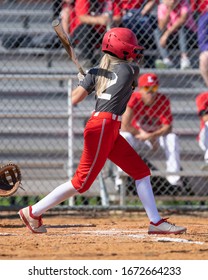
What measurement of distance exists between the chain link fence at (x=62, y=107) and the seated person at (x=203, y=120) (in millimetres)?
325

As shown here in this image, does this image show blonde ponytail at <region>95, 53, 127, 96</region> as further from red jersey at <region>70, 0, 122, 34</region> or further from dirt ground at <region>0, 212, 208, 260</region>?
red jersey at <region>70, 0, 122, 34</region>

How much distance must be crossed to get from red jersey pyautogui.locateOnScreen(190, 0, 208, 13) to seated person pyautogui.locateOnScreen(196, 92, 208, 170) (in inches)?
48.3

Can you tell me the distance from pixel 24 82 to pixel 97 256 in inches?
217

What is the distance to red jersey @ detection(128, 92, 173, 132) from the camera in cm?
1040

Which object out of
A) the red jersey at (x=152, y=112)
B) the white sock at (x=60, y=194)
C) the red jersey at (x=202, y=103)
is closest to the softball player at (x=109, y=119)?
the white sock at (x=60, y=194)

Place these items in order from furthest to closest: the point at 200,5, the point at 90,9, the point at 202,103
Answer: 1. the point at 200,5
2. the point at 90,9
3. the point at 202,103

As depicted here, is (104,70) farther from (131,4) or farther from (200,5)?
(200,5)

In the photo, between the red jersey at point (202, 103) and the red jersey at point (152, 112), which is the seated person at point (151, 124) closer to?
the red jersey at point (152, 112)

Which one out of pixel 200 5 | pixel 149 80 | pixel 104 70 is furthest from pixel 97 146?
pixel 200 5

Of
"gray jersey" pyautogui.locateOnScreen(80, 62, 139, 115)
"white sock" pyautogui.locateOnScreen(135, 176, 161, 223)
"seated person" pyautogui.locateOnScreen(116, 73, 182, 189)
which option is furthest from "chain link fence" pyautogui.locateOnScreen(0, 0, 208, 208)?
"gray jersey" pyautogui.locateOnScreen(80, 62, 139, 115)

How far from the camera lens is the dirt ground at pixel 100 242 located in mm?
6125

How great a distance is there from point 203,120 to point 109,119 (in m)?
3.57

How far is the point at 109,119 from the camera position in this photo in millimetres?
7027
